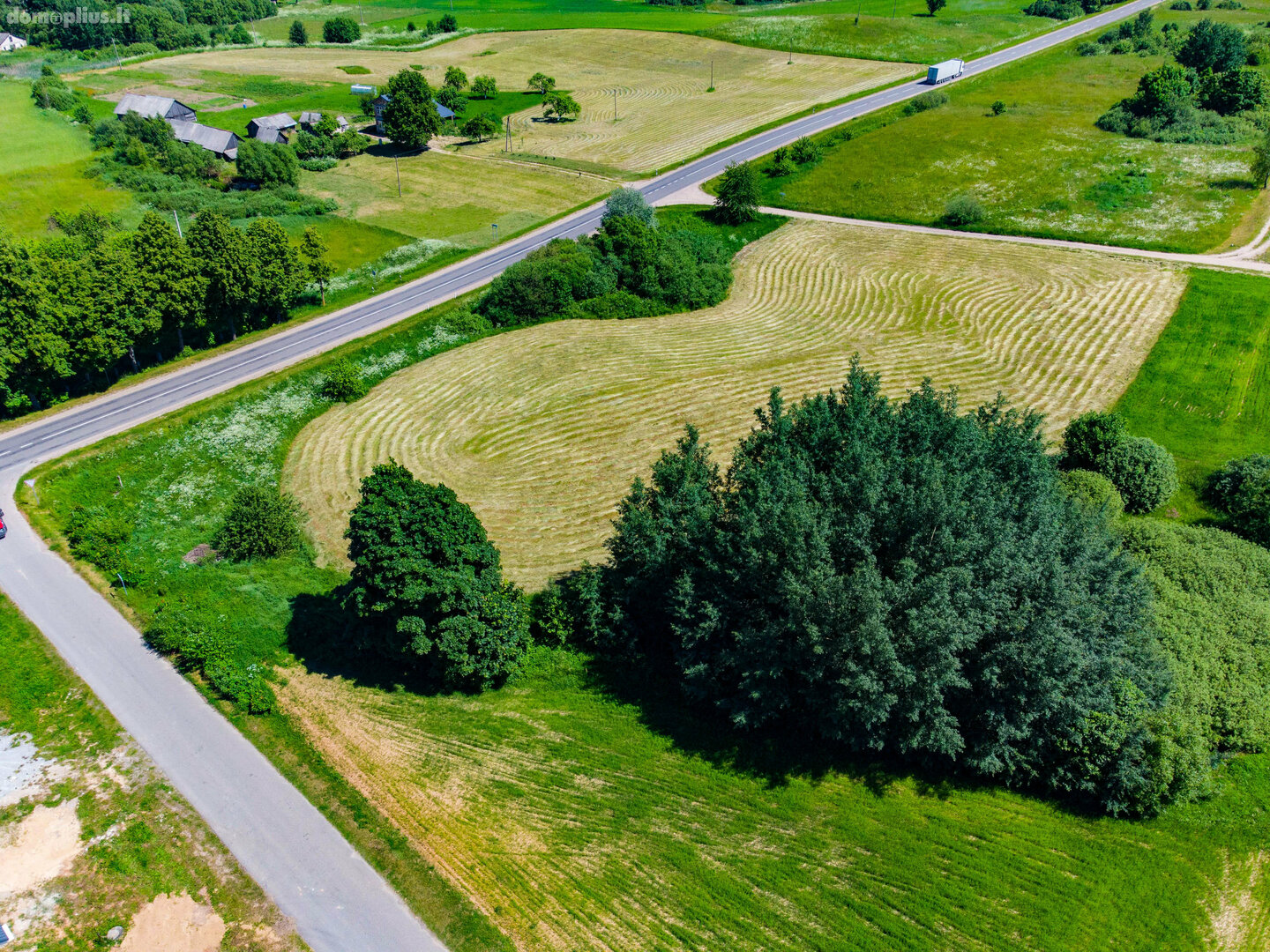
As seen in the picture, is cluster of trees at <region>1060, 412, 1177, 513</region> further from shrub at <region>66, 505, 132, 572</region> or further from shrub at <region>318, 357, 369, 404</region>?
shrub at <region>66, 505, 132, 572</region>

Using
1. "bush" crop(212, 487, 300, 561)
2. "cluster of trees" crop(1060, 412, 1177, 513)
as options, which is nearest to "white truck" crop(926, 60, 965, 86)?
"cluster of trees" crop(1060, 412, 1177, 513)

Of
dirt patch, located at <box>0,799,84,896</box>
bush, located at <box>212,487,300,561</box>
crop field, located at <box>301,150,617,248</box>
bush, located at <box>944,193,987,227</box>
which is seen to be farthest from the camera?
crop field, located at <box>301,150,617,248</box>

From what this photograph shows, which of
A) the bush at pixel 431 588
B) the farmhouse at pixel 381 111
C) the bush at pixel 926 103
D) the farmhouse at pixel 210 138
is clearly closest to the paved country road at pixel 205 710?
the bush at pixel 431 588

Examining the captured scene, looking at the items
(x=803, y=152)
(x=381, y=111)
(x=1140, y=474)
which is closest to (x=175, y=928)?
(x=1140, y=474)

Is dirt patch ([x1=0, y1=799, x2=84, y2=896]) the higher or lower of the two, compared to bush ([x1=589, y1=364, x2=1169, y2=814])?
lower

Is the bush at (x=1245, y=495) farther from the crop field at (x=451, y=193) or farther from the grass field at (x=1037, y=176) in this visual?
the crop field at (x=451, y=193)

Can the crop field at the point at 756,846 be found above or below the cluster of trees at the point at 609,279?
below

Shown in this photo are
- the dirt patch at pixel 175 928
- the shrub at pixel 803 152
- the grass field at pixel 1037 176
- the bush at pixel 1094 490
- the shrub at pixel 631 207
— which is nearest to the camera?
the dirt patch at pixel 175 928
